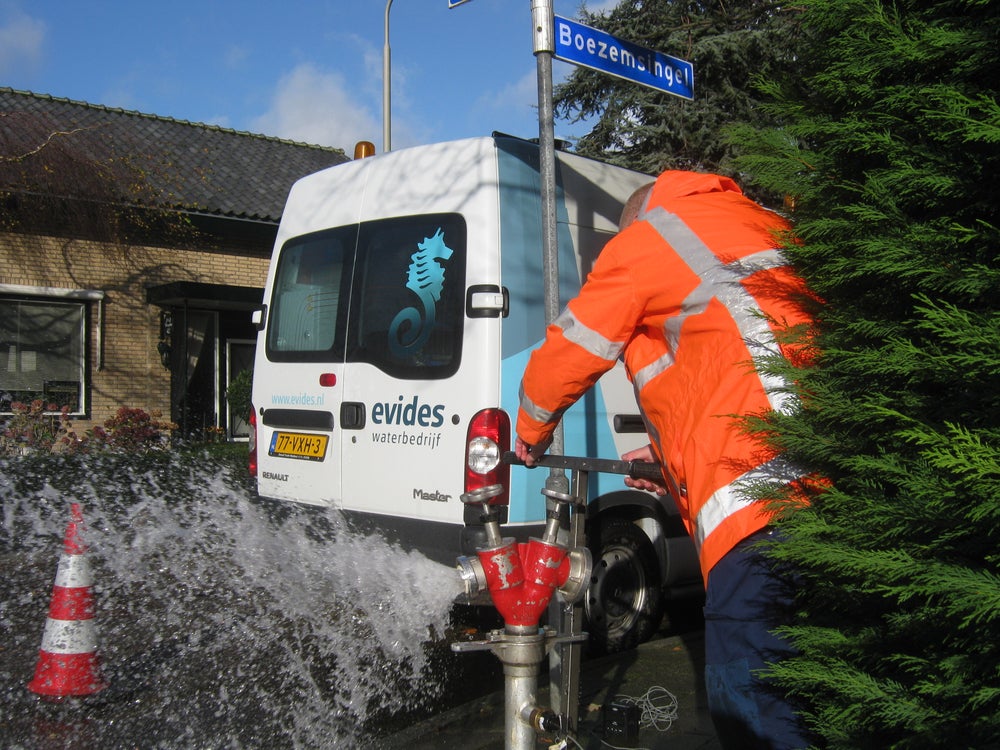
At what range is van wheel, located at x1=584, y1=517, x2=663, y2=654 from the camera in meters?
5.33

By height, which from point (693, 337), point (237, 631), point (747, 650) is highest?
point (693, 337)

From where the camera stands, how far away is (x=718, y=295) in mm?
2379

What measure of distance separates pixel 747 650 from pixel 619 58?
3.81m

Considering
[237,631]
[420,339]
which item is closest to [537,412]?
[420,339]

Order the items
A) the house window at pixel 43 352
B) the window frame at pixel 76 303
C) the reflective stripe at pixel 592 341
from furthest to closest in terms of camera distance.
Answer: the house window at pixel 43 352 → the window frame at pixel 76 303 → the reflective stripe at pixel 592 341

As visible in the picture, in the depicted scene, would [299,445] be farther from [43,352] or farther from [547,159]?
[43,352]

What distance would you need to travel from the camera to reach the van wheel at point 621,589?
5328mm

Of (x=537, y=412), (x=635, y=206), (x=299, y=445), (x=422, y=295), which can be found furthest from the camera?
(x=299, y=445)

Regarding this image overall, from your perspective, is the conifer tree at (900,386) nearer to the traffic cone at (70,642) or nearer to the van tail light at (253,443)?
the traffic cone at (70,642)

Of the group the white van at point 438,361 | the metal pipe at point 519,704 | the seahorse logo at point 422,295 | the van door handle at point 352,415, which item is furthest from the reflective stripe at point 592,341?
the van door handle at point 352,415

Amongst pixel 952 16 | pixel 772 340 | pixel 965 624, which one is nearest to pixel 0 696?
pixel 772 340

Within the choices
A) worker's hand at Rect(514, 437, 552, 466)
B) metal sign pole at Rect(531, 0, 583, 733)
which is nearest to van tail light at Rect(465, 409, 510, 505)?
metal sign pole at Rect(531, 0, 583, 733)

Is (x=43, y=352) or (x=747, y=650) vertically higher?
(x=43, y=352)

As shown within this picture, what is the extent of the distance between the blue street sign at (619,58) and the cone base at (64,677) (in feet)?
12.1
